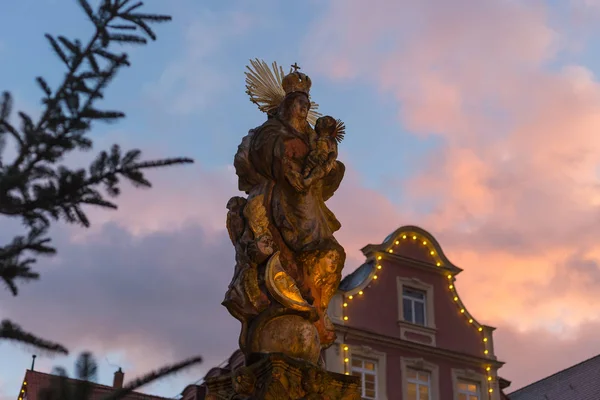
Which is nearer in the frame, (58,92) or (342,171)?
(58,92)

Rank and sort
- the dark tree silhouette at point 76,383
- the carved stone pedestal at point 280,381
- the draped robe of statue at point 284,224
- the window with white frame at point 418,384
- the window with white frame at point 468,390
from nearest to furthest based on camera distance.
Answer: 1. the dark tree silhouette at point 76,383
2. the carved stone pedestal at point 280,381
3. the draped robe of statue at point 284,224
4. the window with white frame at point 418,384
5. the window with white frame at point 468,390

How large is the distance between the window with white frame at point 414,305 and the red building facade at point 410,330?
0.02m

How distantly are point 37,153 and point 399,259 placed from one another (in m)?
18.8

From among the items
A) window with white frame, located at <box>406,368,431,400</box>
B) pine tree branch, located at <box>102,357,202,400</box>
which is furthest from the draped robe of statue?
window with white frame, located at <box>406,368,431,400</box>

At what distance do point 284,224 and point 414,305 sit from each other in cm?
1591

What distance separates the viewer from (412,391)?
21.4m

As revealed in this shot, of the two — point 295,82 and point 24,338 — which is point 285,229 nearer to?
point 295,82

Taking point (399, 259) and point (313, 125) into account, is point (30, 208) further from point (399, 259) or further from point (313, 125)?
point (399, 259)

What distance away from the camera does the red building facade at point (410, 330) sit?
20.9 m

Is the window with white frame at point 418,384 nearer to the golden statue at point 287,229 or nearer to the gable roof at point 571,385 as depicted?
the gable roof at point 571,385

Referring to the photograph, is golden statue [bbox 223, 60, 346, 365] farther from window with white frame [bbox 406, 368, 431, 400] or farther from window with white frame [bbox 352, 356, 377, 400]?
window with white frame [bbox 406, 368, 431, 400]

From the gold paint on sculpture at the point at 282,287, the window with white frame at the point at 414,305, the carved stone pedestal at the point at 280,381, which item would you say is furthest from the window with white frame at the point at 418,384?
the carved stone pedestal at the point at 280,381

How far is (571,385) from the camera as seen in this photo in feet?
84.6

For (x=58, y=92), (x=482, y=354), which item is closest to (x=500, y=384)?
(x=482, y=354)
